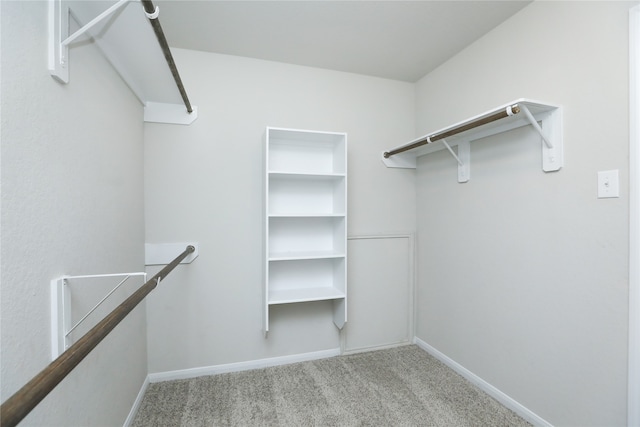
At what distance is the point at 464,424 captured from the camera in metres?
1.59

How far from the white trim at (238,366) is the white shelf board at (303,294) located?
0.53m

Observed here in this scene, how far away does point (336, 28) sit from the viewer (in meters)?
1.83

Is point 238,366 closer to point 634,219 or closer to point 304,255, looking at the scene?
point 304,255

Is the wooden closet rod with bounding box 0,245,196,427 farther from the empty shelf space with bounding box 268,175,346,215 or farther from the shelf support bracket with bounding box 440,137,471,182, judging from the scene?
the shelf support bracket with bounding box 440,137,471,182

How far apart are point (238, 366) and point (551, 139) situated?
246 cm

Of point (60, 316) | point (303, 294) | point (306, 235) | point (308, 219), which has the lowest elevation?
point (303, 294)

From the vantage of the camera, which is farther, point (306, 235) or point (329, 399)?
point (306, 235)

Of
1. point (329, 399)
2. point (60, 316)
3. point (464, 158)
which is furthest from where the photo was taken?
point (464, 158)

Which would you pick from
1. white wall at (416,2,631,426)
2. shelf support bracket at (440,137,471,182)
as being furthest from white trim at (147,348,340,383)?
shelf support bracket at (440,137,471,182)

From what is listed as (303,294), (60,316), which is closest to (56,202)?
(60,316)

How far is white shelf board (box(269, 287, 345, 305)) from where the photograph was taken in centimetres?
201

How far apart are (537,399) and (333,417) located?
1134 mm

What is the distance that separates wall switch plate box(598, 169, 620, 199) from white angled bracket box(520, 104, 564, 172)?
189 mm

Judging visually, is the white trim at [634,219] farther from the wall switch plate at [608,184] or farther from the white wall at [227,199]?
the white wall at [227,199]
